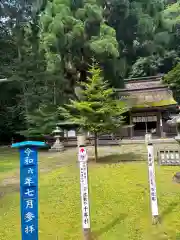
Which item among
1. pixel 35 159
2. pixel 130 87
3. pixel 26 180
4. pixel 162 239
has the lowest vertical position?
pixel 162 239

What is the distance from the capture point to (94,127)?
12.2 metres

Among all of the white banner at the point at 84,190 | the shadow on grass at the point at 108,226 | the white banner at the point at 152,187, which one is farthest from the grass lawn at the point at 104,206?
the white banner at the point at 84,190

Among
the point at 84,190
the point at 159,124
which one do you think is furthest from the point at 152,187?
the point at 159,124

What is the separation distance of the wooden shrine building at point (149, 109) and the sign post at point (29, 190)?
2033 cm

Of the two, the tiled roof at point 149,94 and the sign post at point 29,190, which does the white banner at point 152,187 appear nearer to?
the sign post at point 29,190

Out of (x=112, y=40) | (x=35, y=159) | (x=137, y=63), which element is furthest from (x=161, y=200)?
(x=137, y=63)

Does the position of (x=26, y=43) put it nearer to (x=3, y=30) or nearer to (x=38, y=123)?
(x=3, y=30)

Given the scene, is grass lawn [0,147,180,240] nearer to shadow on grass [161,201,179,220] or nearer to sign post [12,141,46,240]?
shadow on grass [161,201,179,220]

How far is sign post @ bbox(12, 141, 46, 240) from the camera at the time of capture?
4.55 meters

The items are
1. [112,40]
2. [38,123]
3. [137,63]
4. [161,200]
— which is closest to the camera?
[161,200]

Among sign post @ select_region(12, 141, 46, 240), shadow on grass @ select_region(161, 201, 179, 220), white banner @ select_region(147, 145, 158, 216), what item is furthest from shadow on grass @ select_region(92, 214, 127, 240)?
sign post @ select_region(12, 141, 46, 240)

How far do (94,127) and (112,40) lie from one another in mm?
12144

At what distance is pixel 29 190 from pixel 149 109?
22091 mm

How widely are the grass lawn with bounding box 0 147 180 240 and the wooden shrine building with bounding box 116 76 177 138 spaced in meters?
15.1
